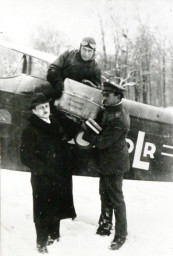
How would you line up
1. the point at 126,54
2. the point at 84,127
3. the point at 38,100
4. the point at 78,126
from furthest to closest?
the point at 126,54
the point at 78,126
the point at 84,127
the point at 38,100

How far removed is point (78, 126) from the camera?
2781 millimetres

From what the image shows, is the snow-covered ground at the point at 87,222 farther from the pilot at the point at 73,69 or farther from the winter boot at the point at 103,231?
the pilot at the point at 73,69

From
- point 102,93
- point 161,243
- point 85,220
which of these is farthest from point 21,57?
point 161,243

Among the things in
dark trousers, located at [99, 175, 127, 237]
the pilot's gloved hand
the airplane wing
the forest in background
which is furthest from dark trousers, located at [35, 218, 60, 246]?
the airplane wing

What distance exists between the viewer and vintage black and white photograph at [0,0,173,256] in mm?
2619

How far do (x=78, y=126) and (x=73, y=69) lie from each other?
1.49ft

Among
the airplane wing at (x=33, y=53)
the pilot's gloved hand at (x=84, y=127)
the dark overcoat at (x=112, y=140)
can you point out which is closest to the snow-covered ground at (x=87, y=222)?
the dark overcoat at (x=112, y=140)

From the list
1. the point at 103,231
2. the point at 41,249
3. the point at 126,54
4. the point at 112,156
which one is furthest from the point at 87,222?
the point at 126,54

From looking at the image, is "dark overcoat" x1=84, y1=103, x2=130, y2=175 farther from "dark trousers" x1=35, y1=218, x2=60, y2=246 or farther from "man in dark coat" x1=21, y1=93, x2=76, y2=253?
"dark trousers" x1=35, y1=218, x2=60, y2=246

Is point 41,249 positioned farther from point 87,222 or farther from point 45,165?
point 45,165

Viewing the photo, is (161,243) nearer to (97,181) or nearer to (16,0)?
(97,181)

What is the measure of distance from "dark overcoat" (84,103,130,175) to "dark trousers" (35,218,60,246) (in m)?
0.55

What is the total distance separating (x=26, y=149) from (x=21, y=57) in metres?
0.90

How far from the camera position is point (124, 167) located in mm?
2756
